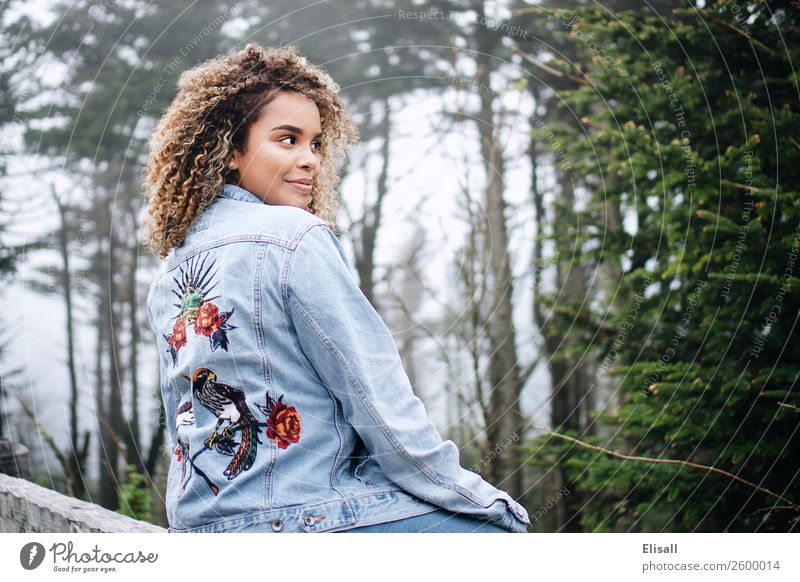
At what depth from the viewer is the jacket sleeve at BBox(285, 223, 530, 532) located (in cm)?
127

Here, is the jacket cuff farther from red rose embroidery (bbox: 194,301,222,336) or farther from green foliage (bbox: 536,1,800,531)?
green foliage (bbox: 536,1,800,531)

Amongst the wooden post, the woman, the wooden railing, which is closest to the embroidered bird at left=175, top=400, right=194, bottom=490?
the woman

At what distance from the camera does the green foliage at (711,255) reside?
101 inches

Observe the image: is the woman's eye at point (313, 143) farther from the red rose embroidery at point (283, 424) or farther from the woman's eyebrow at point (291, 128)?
the red rose embroidery at point (283, 424)

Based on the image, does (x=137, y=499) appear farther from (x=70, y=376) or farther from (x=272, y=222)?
(x=70, y=376)

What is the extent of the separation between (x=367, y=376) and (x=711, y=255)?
6.08 feet

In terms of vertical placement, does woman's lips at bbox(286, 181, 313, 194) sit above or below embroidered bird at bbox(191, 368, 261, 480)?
above

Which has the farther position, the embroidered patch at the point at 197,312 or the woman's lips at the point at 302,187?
the woman's lips at the point at 302,187

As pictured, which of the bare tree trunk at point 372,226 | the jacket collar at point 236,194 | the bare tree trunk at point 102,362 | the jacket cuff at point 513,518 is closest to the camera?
the jacket cuff at point 513,518

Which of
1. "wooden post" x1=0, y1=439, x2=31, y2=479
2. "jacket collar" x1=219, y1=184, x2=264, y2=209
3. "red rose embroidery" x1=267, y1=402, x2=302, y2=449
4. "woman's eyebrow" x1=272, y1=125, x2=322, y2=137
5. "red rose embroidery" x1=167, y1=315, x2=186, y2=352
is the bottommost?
"wooden post" x1=0, y1=439, x2=31, y2=479

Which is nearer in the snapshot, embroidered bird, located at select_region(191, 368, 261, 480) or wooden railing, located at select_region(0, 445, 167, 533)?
embroidered bird, located at select_region(191, 368, 261, 480)

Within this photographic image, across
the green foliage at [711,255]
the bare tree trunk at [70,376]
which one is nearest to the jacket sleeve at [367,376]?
the green foliage at [711,255]

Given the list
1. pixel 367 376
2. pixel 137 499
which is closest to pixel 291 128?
pixel 367 376

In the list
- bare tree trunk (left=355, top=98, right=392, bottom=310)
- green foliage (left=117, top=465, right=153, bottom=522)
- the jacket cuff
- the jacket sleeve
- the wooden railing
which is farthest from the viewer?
bare tree trunk (left=355, top=98, right=392, bottom=310)
